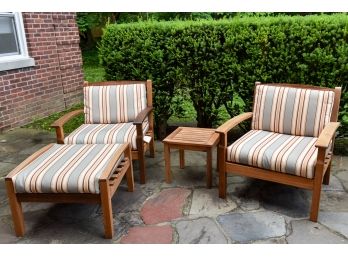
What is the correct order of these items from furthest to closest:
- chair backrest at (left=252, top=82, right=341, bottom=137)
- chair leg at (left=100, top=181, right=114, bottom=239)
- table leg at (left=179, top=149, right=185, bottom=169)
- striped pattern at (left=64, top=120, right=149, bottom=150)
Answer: table leg at (left=179, top=149, right=185, bottom=169)
striped pattern at (left=64, top=120, right=149, bottom=150)
chair backrest at (left=252, top=82, right=341, bottom=137)
chair leg at (left=100, top=181, right=114, bottom=239)

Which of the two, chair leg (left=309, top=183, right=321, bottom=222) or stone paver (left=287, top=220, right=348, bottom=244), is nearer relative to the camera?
stone paver (left=287, top=220, right=348, bottom=244)

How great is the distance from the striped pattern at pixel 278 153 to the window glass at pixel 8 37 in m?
4.20

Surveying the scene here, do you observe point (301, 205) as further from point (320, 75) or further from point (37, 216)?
point (37, 216)

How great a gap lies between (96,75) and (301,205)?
8926 millimetres

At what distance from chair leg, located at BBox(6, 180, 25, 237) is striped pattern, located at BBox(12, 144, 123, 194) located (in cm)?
4

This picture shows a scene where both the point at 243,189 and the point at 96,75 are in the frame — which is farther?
the point at 96,75

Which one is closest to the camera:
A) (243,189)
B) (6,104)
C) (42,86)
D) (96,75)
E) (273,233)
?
(273,233)

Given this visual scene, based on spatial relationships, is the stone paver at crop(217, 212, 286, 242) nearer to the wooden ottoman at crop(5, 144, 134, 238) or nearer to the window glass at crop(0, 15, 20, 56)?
the wooden ottoman at crop(5, 144, 134, 238)

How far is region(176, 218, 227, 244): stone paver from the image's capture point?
2.49 m

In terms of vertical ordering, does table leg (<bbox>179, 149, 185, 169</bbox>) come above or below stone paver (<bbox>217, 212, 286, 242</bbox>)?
above

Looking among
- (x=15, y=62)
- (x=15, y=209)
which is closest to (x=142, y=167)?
(x=15, y=209)

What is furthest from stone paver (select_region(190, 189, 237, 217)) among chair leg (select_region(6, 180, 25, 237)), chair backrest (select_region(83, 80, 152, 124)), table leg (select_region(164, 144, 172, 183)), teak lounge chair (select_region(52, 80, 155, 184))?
chair leg (select_region(6, 180, 25, 237))

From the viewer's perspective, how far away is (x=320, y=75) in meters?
3.65

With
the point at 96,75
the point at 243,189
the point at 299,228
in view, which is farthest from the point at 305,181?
the point at 96,75
